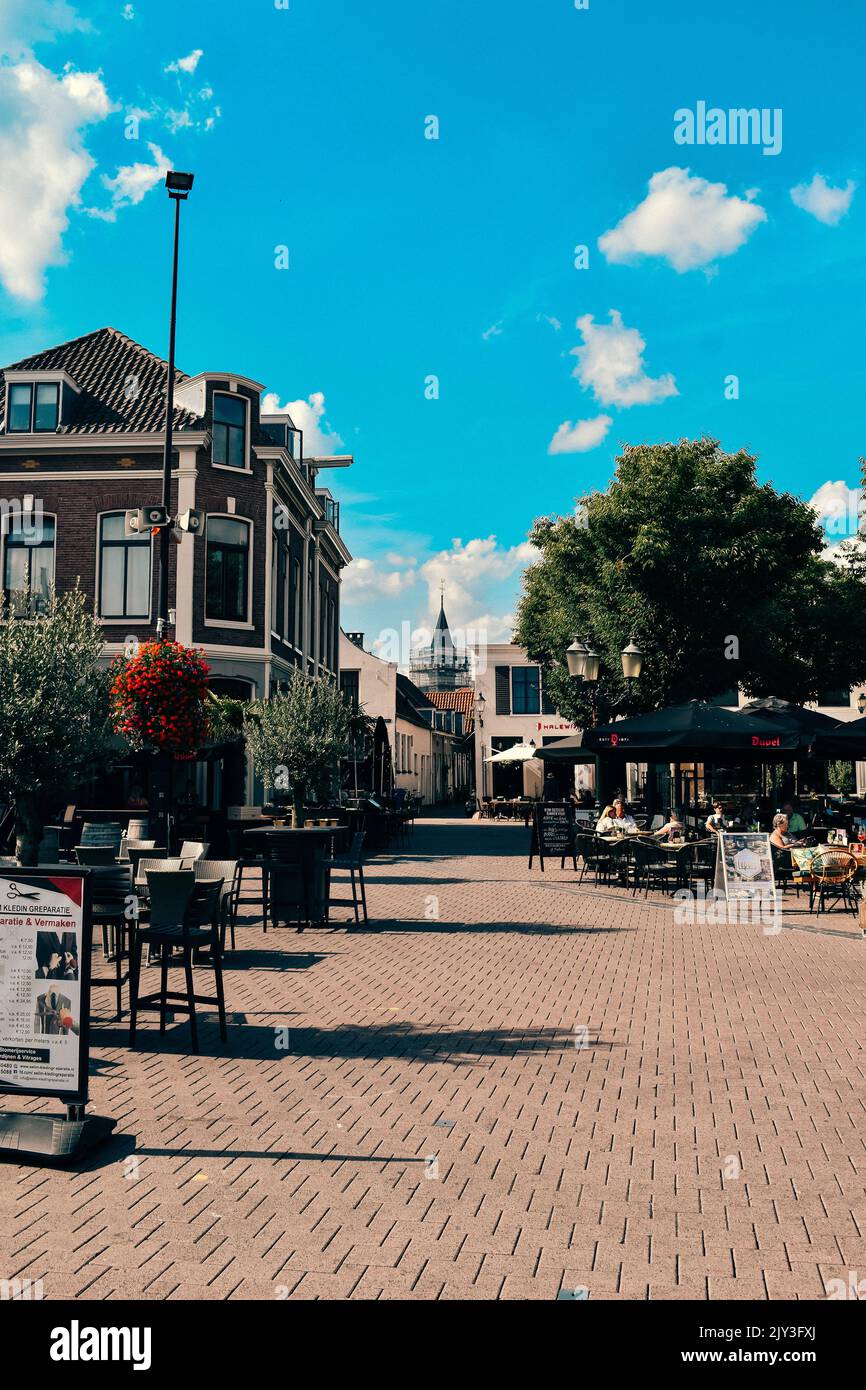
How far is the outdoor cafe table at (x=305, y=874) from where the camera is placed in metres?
12.9

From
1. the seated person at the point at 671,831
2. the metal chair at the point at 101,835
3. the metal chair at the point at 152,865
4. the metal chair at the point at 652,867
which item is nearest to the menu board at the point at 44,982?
the metal chair at the point at 152,865

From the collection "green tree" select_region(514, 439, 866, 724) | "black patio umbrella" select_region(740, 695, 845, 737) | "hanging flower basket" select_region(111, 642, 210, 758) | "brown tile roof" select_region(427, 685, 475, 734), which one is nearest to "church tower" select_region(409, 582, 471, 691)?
"brown tile roof" select_region(427, 685, 475, 734)

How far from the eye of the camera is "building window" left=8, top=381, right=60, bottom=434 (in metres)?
27.2

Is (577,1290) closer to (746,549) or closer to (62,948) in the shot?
(62,948)

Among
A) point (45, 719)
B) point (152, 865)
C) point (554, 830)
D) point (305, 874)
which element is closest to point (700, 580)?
point (554, 830)

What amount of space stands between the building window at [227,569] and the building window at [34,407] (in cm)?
463

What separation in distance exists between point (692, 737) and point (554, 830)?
19.9ft

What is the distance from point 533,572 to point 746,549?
426 inches

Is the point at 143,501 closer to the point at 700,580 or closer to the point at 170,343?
the point at 170,343

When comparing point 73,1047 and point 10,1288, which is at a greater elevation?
point 73,1047

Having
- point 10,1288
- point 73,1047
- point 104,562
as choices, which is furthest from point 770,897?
point 104,562

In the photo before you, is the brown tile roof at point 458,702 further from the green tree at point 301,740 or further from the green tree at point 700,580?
the green tree at point 301,740

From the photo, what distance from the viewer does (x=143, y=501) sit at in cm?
2650

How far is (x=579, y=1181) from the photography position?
477 centimetres
